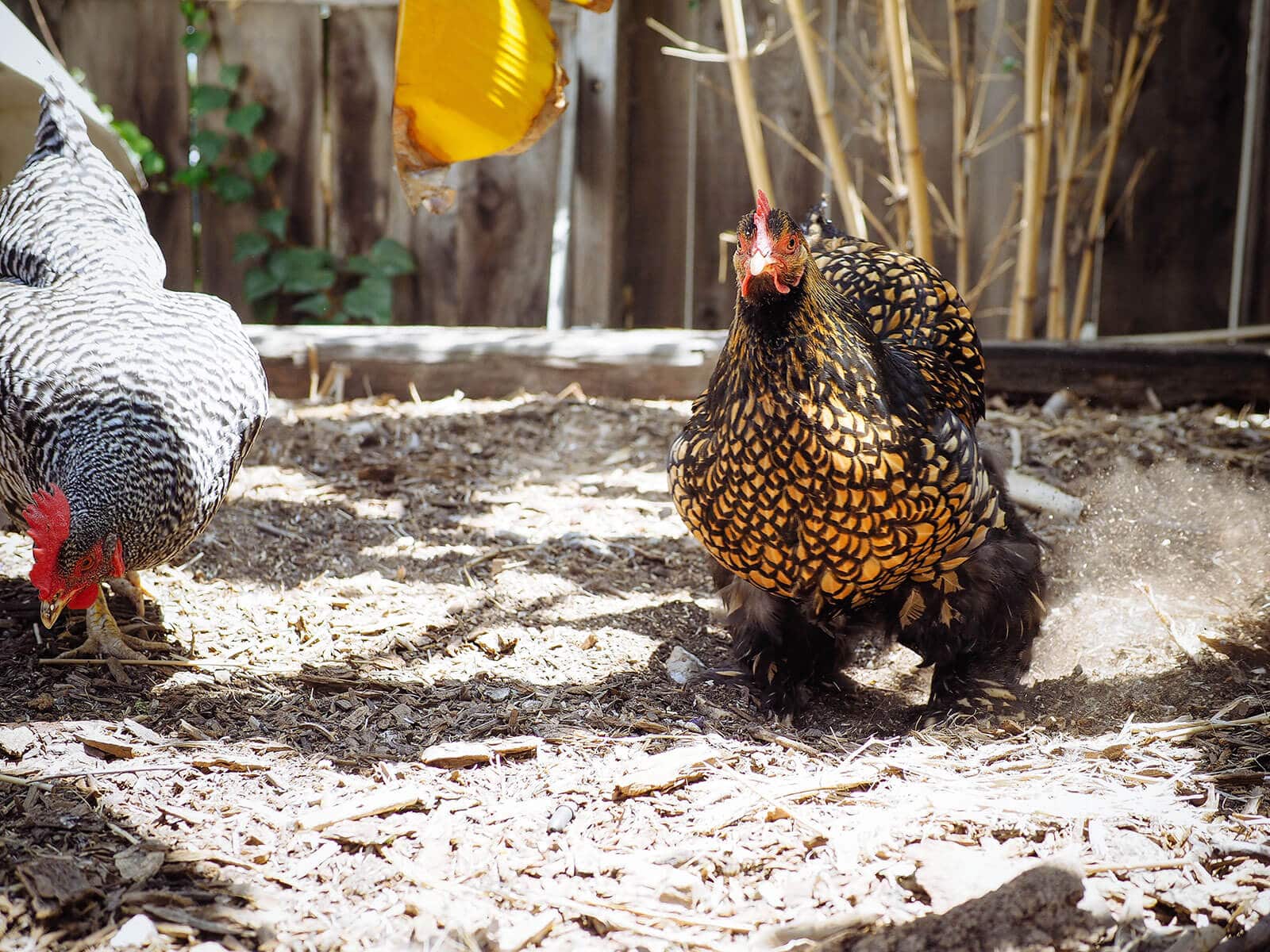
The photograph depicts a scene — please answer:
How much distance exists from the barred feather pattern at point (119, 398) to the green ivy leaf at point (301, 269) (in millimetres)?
3139

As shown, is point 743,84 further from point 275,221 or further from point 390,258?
point 275,221

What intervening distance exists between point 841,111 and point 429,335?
8.99ft

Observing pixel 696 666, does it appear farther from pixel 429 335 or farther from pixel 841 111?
pixel 841 111

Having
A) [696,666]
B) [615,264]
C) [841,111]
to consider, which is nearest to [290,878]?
[696,666]

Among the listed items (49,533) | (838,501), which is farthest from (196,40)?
(838,501)

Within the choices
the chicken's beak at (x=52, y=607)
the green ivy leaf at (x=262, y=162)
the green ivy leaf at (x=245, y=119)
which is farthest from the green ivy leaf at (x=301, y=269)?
the chicken's beak at (x=52, y=607)

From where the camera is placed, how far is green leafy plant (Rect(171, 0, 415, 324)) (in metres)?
5.96

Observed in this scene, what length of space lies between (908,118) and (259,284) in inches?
147

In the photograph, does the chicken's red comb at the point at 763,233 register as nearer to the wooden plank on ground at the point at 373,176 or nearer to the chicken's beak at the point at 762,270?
the chicken's beak at the point at 762,270

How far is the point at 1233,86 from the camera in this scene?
5598 mm

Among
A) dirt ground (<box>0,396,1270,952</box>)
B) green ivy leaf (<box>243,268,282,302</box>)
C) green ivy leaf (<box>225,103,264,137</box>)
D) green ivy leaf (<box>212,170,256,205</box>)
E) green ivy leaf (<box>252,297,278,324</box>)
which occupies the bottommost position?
dirt ground (<box>0,396,1270,952</box>)

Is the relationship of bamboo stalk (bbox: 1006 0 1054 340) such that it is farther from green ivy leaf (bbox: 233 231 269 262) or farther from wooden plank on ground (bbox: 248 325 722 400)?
green ivy leaf (bbox: 233 231 269 262)

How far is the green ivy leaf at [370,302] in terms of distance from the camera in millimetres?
6062

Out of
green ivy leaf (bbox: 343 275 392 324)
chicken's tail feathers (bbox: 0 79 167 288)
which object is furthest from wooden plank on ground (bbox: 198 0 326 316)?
chicken's tail feathers (bbox: 0 79 167 288)
